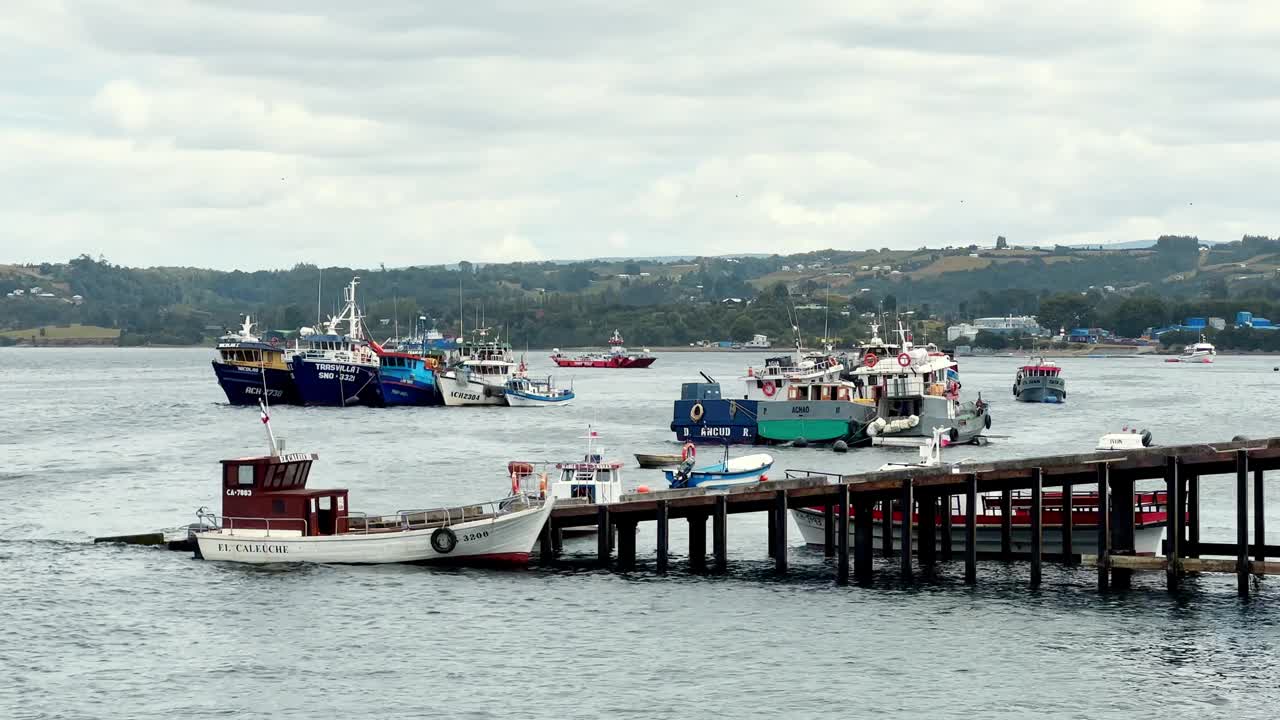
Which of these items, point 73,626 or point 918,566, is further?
point 918,566

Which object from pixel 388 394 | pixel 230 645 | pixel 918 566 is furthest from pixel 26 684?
pixel 388 394

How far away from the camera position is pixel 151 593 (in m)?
60.9

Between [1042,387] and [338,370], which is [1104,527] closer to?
[338,370]

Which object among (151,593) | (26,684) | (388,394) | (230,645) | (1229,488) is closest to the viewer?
(26,684)

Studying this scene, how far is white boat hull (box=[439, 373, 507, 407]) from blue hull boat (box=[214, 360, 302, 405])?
14577 millimetres

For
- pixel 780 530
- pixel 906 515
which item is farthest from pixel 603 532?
pixel 906 515

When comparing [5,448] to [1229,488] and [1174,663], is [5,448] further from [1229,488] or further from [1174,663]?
[1174,663]

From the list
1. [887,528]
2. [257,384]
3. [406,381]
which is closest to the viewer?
[887,528]

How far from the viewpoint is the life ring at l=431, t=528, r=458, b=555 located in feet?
206

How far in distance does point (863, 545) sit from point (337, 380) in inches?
4481

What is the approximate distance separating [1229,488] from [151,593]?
184ft

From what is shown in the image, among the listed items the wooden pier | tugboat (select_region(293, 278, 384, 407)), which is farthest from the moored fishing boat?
the wooden pier

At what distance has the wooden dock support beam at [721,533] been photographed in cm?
6053

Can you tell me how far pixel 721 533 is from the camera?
62.3 metres
